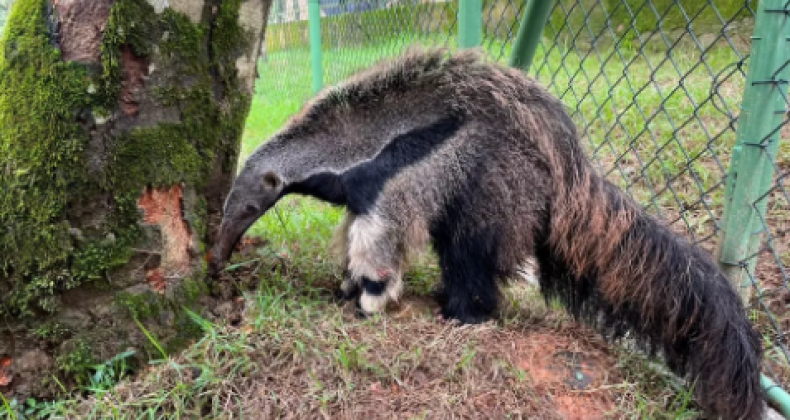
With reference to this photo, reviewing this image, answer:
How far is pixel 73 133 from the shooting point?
250 cm

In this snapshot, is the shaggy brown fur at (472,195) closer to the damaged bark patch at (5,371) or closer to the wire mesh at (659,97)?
the wire mesh at (659,97)

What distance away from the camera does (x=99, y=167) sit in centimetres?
259

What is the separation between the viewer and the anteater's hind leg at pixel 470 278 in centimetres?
326

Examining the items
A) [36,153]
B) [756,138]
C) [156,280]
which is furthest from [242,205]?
[756,138]

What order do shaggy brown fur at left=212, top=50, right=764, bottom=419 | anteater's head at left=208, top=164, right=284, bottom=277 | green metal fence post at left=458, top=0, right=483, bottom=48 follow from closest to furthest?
shaggy brown fur at left=212, top=50, right=764, bottom=419 → anteater's head at left=208, top=164, right=284, bottom=277 → green metal fence post at left=458, top=0, right=483, bottom=48

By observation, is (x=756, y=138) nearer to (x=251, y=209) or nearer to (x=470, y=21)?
(x=470, y=21)

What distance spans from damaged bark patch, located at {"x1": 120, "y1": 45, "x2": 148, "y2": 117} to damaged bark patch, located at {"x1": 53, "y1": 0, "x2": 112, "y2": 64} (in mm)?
121

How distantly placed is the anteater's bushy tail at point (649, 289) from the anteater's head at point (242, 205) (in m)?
1.68

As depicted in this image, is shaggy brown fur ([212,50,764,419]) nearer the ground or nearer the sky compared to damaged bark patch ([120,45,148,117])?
nearer the ground

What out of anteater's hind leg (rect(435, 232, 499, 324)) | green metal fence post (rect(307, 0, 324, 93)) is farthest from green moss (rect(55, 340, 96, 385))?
green metal fence post (rect(307, 0, 324, 93))

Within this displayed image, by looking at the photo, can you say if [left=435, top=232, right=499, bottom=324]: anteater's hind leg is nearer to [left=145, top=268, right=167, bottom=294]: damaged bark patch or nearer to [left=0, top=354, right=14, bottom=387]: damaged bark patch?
[left=145, top=268, right=167, bottom=294]: damaged bark patch

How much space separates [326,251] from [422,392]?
171 cm

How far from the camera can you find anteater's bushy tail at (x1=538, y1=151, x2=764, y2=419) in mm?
2684

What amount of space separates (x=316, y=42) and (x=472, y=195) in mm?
6183
